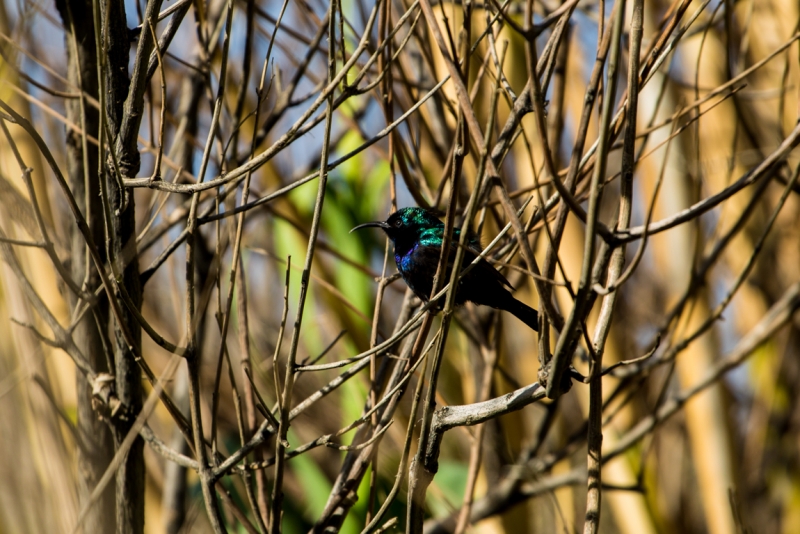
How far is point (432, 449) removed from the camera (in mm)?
1899

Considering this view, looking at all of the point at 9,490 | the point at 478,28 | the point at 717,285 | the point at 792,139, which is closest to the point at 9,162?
the point at 9,490

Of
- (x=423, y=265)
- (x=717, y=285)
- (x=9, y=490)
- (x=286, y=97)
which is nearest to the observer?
(x=9, y=490)

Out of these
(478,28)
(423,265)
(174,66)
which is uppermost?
(174,66)

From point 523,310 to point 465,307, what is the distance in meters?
0.27

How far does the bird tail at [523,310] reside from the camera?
130 inches

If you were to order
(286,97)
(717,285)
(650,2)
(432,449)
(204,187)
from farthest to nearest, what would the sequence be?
(717,285) → (650,2) → (286,97) → (432,449) → (204,187)

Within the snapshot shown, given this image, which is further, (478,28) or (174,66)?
(174,66)

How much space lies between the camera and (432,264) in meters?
3.59

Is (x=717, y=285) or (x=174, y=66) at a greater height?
(x=174, y=66)

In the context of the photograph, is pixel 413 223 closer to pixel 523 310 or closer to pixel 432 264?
pixel 432 264

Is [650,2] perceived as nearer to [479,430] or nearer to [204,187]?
[479,430]

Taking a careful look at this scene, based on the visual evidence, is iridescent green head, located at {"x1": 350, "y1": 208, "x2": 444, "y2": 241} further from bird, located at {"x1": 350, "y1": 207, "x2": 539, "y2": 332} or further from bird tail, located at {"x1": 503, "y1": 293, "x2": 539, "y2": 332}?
bird tail, located at {"x1": 503, "y1": 293, "x2": 539, "y2": 332}

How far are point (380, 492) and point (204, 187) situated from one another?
8.29ft

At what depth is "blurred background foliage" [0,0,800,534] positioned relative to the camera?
221 cm
